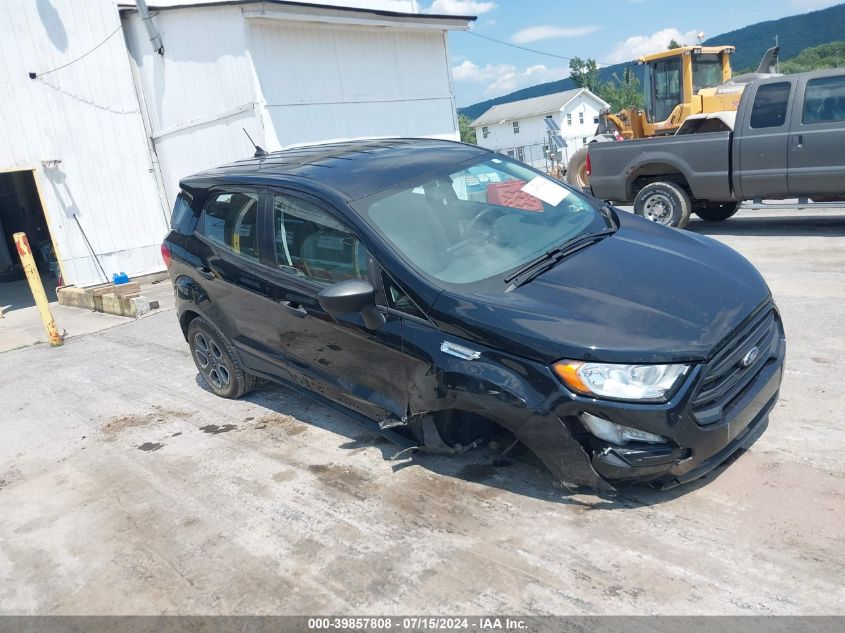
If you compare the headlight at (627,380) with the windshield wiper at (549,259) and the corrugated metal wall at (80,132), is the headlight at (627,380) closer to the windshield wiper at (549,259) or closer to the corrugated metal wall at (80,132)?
the windshield wiper at (549,259)

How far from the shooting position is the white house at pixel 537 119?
73062mm

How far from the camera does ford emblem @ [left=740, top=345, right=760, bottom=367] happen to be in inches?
124

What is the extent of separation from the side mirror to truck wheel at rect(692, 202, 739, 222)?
26.5 ft

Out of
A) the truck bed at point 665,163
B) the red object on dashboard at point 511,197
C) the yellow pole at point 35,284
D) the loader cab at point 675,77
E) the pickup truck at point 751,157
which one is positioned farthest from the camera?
the loader cab at point 675,77

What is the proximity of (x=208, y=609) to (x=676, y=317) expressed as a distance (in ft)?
8.32

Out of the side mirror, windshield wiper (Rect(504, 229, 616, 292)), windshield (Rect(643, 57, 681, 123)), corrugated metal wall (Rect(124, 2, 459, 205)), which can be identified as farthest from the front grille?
windshield (Rect(643, 57, 681, 123))

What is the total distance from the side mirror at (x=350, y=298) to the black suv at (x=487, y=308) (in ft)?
0.04

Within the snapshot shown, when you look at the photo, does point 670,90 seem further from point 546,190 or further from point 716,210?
point 546,190

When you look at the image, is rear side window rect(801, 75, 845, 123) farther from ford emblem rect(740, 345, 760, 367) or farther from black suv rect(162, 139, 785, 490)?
ford emblem rect(740, 345, 760, 367)

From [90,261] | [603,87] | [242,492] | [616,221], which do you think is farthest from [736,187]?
[603,87]

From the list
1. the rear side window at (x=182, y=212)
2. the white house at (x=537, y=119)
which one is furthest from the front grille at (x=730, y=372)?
the white house at (x=537, y=119)

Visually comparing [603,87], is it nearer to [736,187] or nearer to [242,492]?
[736,187]

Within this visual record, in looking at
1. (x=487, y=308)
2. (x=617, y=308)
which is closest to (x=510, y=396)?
(x=487, y=308)

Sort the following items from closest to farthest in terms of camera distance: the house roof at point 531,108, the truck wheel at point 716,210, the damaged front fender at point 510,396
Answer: the damaged front fender at point 510,396
the truck wheel at point 716,210
the house roof at point 531,108
